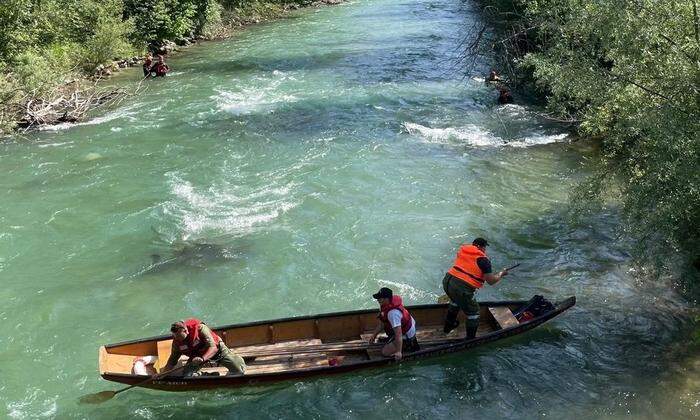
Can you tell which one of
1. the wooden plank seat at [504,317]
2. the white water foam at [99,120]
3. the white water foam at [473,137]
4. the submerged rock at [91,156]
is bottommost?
the wooden plank seat at [504,317]

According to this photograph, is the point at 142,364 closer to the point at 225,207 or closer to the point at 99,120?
the point at 225,207

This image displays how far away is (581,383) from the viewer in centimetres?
1022

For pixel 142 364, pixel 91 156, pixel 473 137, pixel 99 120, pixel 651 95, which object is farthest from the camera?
pixel 99 120

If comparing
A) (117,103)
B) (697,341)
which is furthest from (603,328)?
(117,103)

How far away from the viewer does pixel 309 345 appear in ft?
35.4

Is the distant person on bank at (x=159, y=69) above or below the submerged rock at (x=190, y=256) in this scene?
above

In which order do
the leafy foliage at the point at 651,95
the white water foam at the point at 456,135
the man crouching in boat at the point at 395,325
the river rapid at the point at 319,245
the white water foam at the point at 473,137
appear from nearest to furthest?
the leafy foliage at the point at 651,95
the man crouching in boat at the point at 395,325
the river rapid at the point at 319,245
the white water foam at the point at 473,137
the white water foam at the point at 456,135

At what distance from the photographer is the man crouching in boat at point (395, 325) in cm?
995

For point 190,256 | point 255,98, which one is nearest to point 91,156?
point 190,256

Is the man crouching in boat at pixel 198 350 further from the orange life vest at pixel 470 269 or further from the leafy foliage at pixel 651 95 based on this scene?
the leafy foliage at pixel 651 95

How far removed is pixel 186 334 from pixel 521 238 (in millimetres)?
8562

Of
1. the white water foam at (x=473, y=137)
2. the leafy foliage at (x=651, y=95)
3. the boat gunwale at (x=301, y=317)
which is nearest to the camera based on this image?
the leafy foliage at (x=651, y=95)

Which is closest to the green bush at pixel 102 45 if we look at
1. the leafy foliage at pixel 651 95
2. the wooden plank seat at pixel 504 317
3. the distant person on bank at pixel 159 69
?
the distant person on bank at pixel 159 69

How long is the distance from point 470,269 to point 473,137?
11.4m
